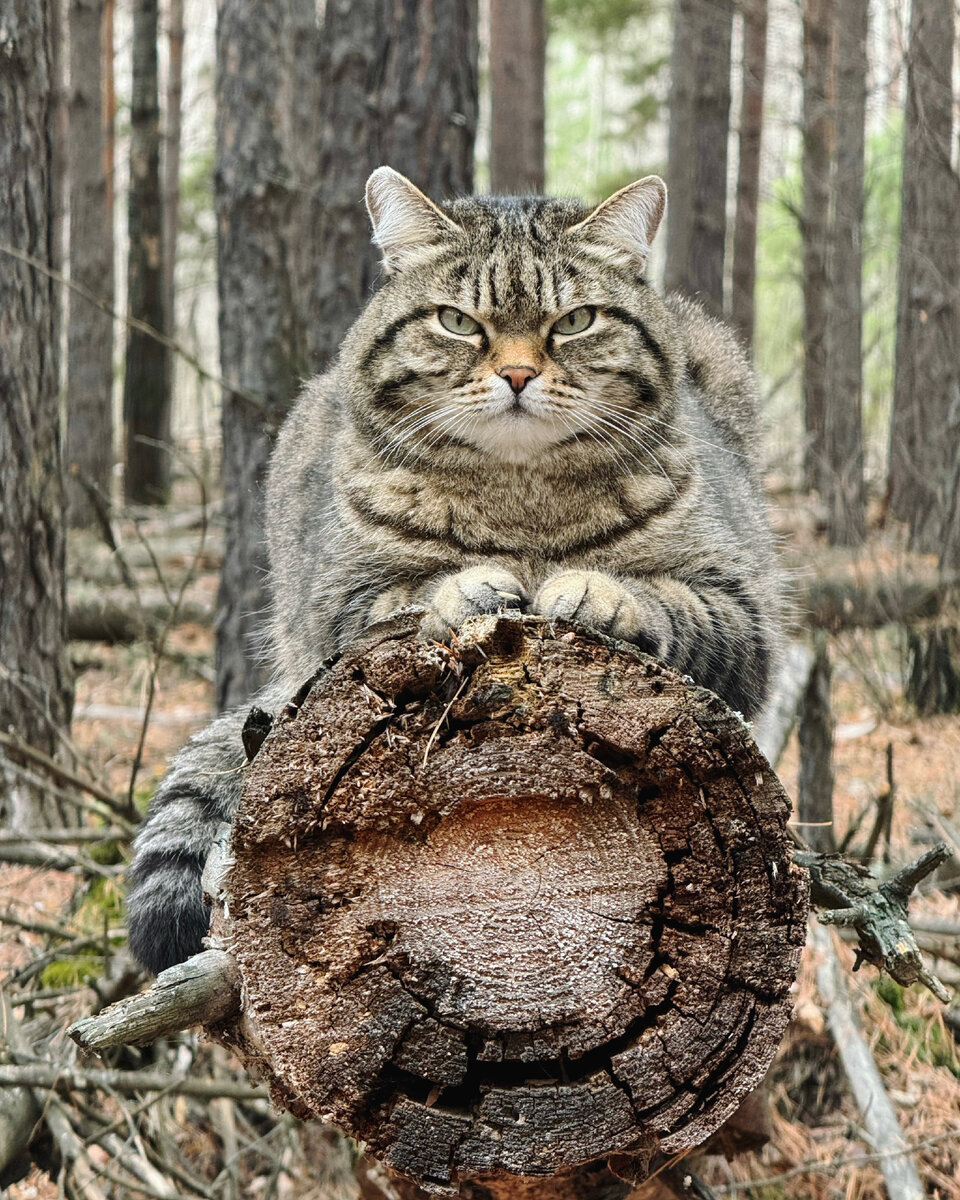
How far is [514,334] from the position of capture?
277 centimetres

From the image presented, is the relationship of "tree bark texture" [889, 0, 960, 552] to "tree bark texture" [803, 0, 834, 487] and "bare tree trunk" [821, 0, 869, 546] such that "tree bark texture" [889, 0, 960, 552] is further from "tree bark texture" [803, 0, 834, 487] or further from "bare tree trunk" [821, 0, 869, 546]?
"tree bark texture" [803, 0, 834, 487]

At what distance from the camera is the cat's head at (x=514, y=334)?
2.72 metres

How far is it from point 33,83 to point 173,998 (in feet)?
11.2

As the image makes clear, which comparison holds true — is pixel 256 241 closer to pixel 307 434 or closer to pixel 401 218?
pixel 307 434

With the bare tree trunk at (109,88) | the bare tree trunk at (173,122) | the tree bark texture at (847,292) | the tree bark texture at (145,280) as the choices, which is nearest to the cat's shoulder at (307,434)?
the tree bark texture at (847,292)

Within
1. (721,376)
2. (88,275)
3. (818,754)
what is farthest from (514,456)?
(88,275)

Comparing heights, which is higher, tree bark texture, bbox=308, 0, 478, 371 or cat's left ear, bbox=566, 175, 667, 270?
tree bark texture, bbox=308, 0, 478, 371

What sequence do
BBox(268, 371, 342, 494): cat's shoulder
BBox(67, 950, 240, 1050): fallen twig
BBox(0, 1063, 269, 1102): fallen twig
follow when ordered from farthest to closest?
BBox(268, 371, 342, 494): cat's shoulder < BBox(0, 1063, 269, 1102): fallen twig < BBox(67, 950, 240, 1050): fallen twig

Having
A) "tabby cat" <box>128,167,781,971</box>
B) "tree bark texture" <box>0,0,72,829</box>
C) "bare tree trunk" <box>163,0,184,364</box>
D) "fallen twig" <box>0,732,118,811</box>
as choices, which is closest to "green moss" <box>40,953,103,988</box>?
"fallen twig" <box>0,732,118,811</box>

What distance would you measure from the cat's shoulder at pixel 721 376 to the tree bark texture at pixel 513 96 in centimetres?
675

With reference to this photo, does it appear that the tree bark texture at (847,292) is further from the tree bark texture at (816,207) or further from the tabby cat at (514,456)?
the tabby cat at (514,456)

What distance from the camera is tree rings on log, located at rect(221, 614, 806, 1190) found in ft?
5.90

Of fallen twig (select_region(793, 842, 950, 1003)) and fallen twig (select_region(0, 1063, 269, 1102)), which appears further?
fallen twig (select_region(0, 1063, 269, 1102))

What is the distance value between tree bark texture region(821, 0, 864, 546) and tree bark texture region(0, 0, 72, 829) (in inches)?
244
